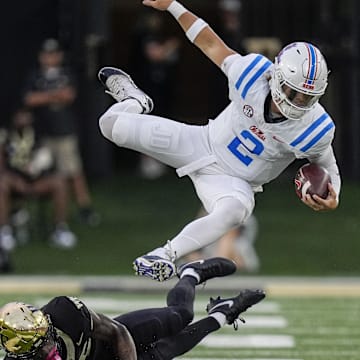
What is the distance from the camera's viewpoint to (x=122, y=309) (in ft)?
35.5

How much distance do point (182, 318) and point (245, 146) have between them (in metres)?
0.98

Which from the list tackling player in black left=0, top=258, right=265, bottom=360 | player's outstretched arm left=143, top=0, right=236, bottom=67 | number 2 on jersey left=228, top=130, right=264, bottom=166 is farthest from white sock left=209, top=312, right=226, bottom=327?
player's outstretched arm left=143, top=0, right=236, bottom=67

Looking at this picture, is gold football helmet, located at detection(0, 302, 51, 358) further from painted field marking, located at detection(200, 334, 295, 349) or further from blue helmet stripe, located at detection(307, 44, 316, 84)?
painted field marking, located at detection(200, 334, 295, 349)

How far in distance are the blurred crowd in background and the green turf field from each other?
1009 mm

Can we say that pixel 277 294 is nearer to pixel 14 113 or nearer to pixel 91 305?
pixel 91 305

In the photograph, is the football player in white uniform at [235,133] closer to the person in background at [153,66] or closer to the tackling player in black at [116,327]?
the tackling player in black at [116,327]

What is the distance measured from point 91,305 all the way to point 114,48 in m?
7.75

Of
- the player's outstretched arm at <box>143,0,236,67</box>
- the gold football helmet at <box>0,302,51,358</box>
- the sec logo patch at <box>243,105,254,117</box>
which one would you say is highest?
the player's outstretched arm at <box>143,0,236,67</box>

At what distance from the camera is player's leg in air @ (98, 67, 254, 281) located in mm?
7758

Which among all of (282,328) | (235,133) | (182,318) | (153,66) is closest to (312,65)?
(235,133)

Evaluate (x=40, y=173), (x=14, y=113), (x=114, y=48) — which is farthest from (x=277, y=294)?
(x=114, y=48)

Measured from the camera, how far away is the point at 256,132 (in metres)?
7.82

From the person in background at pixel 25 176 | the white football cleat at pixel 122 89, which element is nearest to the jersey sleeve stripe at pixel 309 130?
the white football cleat at pixel 122 89

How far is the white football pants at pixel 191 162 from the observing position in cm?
776
